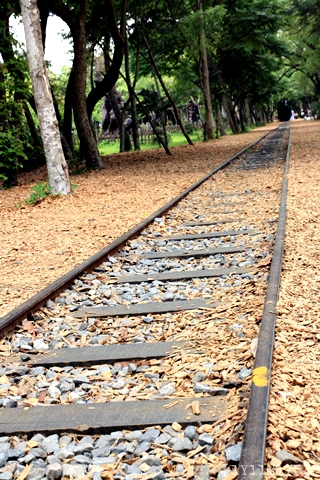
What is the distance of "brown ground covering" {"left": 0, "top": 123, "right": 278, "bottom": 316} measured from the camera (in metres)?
5.40

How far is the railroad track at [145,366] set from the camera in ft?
7.36

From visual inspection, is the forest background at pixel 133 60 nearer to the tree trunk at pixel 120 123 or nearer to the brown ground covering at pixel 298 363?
the tree trunk at pixel 120 123

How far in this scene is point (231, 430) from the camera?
7.59 feet

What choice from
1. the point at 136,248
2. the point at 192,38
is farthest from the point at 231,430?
the point at 192,38

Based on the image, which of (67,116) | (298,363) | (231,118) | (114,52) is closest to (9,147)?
(114,52)

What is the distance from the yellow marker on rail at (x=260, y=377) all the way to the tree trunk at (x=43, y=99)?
8332 mm

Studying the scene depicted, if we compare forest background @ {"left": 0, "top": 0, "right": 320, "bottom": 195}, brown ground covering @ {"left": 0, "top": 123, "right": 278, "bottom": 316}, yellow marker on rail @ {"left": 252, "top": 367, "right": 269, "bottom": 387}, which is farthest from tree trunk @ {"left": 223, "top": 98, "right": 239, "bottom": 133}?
yellow marker on rail @ {"left": 252, "top": 367, "right": 269, "bottom": 387}

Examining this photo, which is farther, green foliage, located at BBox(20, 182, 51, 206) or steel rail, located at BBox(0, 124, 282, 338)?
green foliage, located at BBox(20, 182, 51, 206)

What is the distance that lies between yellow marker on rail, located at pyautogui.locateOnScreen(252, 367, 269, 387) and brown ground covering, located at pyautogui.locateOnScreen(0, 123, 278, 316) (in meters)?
2.29

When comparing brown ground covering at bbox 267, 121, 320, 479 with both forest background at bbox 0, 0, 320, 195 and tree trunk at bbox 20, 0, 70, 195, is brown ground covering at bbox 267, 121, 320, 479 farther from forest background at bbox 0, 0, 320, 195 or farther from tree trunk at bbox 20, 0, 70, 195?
forest background at bbox 0, 0, 320, 195

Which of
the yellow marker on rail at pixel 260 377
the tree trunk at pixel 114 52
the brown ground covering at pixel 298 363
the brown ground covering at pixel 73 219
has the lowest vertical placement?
the brown ground covering at pixel 73 219

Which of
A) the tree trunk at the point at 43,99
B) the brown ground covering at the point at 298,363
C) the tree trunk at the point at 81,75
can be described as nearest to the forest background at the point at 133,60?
the tree trunk at the point at 81,75

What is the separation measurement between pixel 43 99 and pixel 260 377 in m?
8.61

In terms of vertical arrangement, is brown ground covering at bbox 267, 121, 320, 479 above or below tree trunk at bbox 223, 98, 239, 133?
below
